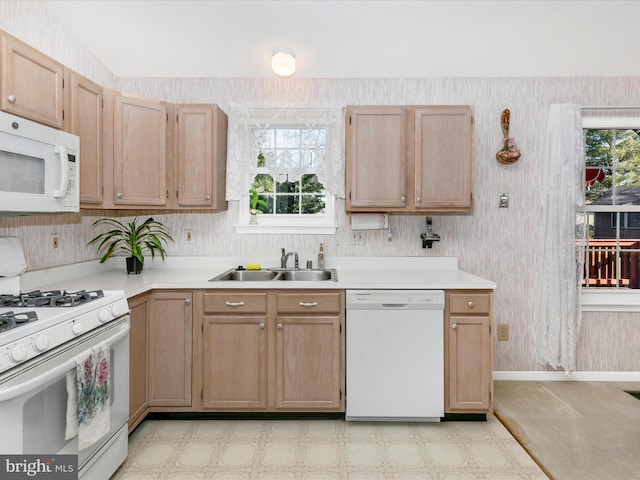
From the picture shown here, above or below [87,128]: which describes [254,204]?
below

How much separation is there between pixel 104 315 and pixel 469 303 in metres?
2.09

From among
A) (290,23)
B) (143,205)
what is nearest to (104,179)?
(143,205)

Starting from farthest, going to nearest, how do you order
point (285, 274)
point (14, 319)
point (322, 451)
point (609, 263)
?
point (609, 263), point (285, 274), point (322, 451), point (14, 319)

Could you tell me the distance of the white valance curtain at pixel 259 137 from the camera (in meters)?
3.14

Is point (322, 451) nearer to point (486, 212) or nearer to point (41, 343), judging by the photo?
point (41, 343)

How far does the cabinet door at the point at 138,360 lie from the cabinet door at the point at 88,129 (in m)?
0.73

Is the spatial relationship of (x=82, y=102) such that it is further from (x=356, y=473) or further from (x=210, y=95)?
(x=356, y=473)

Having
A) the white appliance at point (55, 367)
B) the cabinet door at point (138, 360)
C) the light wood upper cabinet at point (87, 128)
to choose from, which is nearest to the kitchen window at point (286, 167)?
the light wood upper cabinet at point (87, 128)

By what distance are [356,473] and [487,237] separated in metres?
2.09

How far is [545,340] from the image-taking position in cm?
318

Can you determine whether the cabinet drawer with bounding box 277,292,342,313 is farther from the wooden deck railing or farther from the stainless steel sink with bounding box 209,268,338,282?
the wooden deck railing

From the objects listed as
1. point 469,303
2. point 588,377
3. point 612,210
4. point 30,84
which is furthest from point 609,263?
point 30,84

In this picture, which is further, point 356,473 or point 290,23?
point 290,23

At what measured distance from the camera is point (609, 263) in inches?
132
